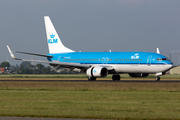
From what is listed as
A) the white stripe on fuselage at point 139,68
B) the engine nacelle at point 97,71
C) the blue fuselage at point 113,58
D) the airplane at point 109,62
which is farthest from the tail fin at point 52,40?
the white stripe on fuselage at point 139,68

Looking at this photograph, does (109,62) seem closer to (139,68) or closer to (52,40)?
(139,68)

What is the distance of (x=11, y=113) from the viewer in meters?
17.9

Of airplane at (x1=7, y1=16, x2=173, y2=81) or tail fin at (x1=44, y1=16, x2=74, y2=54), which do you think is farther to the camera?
tail fin at (x1=44, y1=16, x2=74, y2=54)

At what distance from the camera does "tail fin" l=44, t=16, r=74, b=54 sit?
62625 millimetres

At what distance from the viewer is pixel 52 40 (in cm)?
6406

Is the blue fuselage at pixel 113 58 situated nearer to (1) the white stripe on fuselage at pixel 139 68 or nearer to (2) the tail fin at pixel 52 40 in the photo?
(1) the white stripe on fuselage at pixel 139 68

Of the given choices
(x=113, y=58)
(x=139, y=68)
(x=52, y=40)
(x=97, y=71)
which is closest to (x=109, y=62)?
(x=113, y=58)

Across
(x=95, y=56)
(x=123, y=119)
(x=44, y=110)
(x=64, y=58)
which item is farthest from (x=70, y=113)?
(x=64, y=58)

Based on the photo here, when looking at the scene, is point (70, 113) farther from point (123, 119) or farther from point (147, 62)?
point (147, 62)

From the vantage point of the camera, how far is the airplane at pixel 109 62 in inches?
1965

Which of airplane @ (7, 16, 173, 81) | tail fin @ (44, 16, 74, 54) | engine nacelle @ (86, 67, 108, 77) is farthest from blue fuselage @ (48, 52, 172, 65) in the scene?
tail fin @ (44, 16, 74, 54)

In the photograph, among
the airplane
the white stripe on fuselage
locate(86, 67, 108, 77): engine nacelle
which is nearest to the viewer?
the white stripe on fuselage

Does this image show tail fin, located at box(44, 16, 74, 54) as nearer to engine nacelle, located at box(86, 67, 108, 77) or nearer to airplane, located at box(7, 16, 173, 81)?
airplane, located at box(7, 16, 173, 81)

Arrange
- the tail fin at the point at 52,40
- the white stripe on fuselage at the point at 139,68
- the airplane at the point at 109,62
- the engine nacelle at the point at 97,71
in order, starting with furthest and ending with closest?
the tail fin at the point at 52,40 < the engine nacelle at the point at 97,71 < the airplane at the point at 109,62 < the white stripe on fuselage at the point at 139,68
